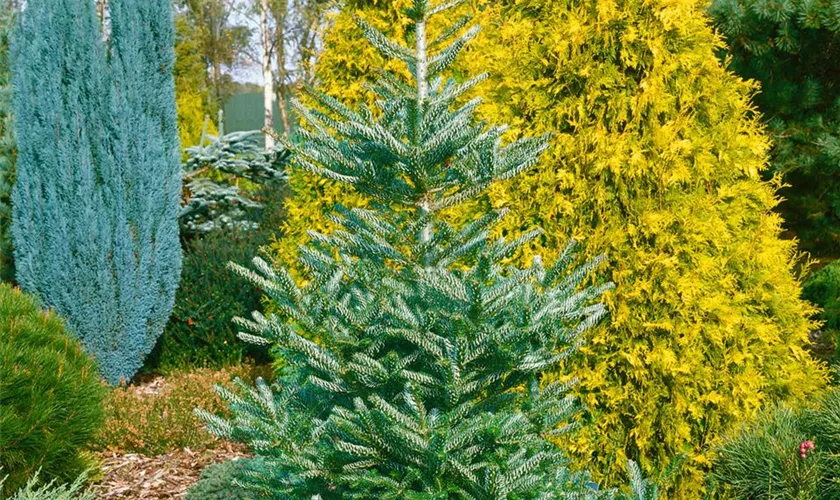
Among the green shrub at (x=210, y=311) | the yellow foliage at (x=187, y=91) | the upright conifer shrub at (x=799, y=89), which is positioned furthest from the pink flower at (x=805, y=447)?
the yellow foliage at (x=187, y=91)

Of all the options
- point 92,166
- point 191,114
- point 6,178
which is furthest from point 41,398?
point 191,114

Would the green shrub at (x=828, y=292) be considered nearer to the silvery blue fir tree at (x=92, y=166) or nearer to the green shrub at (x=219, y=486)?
the green shrub at (x=219, y=486)

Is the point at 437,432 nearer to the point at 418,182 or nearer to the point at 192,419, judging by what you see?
the point at 418,182

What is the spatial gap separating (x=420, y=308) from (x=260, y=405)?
1.90ft

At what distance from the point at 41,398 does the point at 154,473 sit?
3.24 feet

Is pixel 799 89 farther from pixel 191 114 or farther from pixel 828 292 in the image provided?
pixel 191 114

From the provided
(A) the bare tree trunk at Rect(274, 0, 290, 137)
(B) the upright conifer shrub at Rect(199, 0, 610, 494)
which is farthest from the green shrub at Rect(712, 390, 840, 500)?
(A) the bare tree trunk at Rect(274, 0, 290, 137)

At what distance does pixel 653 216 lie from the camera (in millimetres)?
3191

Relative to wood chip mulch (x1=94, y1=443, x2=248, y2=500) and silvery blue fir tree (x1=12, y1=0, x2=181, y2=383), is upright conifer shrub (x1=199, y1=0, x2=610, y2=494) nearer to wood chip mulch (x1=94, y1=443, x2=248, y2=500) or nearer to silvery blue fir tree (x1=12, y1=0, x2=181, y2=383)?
wood chip mulch (x1=94, y1=443, x2=248, y2=500)

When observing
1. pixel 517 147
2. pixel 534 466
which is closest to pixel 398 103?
pixel 517 147

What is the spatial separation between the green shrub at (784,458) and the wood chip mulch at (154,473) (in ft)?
9.76

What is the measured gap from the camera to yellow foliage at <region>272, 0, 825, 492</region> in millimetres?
3215

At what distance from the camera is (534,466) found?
82.8 inches

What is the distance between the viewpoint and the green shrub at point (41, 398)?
3744 mm
